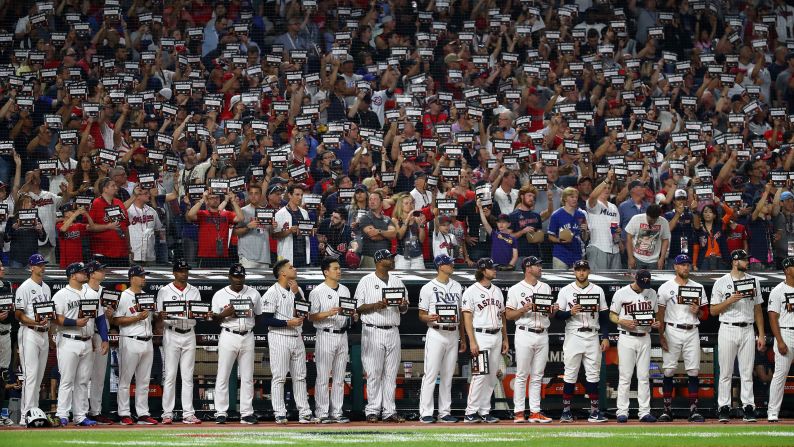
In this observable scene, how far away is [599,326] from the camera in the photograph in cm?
1430

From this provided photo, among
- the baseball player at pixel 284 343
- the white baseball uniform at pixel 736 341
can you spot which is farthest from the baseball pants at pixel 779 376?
the baseball player at pixel 284 343

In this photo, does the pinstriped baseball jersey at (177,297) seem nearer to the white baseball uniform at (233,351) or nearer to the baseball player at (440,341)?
the white baseball uniform at (233,351)

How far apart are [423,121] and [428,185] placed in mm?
2648

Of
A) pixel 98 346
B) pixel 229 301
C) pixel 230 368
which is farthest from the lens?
pixel 230 368

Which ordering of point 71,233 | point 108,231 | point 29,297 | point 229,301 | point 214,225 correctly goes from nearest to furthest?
point 29,297 < point 229,301 < point 71,233 < point 108,231 < point 214,225

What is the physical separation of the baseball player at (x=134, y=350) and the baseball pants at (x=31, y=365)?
32.7 inches

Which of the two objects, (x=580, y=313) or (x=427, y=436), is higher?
(x=580, y=313)

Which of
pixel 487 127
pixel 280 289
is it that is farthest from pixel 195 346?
pixel 487 127

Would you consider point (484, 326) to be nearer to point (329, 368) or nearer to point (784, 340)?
point (329, 368)

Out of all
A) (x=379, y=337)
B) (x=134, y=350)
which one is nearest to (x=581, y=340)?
(x=379, y=337)

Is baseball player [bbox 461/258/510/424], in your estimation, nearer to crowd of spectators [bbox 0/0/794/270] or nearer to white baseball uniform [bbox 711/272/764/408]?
crowd of spectators [bbox 0/0/794/270]

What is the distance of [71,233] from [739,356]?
7.71 meters

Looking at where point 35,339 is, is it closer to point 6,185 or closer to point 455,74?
point 6,185

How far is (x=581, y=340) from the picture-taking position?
13.9 meters
